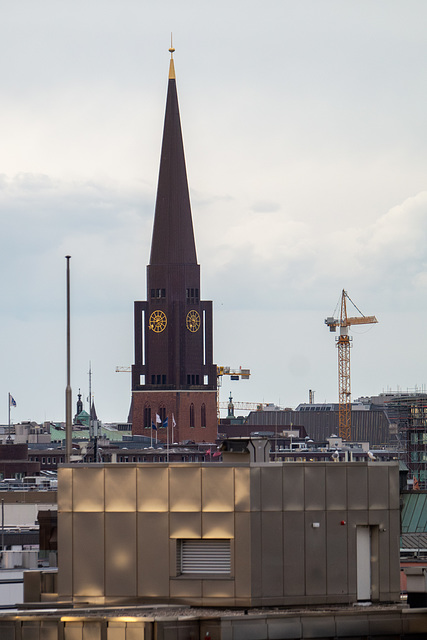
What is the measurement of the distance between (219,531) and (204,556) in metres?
0.60

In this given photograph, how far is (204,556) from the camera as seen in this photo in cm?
2531

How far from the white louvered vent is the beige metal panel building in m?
0.02

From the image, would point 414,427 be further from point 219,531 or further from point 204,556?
point 219,531

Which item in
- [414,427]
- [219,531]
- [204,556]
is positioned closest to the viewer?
[219,531]

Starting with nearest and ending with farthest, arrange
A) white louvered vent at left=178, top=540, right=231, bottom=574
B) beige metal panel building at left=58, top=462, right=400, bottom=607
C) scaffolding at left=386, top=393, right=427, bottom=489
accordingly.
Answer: beige metal panel building at left=58, top=462, right=400, bottom=607 < white louvered vent at left=178, top=540, right=231, bottom=574 < scaffolding at left=386, top=393, right=427, bottom=489

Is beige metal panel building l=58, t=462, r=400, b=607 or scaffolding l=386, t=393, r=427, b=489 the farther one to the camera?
scaffolding l=386, t=393, r=427, b=489

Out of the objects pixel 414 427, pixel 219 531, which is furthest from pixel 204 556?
pixel 414 427

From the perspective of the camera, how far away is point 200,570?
2523 cm

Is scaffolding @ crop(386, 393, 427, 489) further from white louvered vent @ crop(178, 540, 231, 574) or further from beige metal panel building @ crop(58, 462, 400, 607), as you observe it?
white louvered vent @ crop(178, 540, 231, 574)

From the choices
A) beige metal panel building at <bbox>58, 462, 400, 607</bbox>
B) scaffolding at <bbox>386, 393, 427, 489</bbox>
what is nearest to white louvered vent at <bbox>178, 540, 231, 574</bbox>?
beige metal panel building at <bbox>58, 462, 400, 607</bbox>

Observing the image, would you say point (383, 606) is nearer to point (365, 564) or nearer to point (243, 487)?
point (365, 564)

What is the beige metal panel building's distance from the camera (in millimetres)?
24969

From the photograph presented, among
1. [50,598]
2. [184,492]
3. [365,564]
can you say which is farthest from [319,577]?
[50,598]

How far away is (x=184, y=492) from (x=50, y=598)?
11.3ft
